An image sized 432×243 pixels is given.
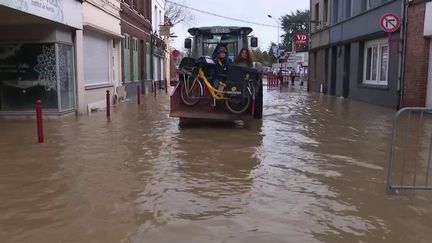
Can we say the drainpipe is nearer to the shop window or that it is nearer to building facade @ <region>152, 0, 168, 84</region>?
the shop window

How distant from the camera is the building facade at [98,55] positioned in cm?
1626

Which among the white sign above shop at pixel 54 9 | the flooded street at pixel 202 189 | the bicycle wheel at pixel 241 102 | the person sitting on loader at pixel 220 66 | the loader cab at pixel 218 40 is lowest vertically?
the flooded street at pixel 202 189

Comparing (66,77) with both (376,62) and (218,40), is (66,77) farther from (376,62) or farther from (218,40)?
(376,62)

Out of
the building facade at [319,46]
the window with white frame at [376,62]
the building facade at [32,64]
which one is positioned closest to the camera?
the building facade at [32,64]

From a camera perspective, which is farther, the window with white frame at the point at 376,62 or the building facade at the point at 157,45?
the building facade at the point at 157,45

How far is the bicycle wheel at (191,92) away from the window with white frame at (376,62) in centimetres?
977

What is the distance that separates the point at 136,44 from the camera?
1067 inches

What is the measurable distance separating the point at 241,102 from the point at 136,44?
16.2 m

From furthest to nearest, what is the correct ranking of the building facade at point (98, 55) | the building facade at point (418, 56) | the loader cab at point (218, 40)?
the building facade at point (98, 55) < the building facade at point (418, 56) < the loader cab at point (218, 40)

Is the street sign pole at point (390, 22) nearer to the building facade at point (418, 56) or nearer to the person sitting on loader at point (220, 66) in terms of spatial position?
the building facade at point (418, 56)

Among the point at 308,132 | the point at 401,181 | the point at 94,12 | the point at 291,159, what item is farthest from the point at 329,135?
the point at 94,12

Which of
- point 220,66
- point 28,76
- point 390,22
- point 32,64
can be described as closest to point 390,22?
point 390,22

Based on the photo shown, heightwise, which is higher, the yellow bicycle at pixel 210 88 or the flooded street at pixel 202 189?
the yellow bicycle at pixel 210 88

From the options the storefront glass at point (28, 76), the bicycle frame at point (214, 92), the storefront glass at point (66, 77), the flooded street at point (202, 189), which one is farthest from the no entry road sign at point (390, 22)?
the storefront glass at point (28, 76)
